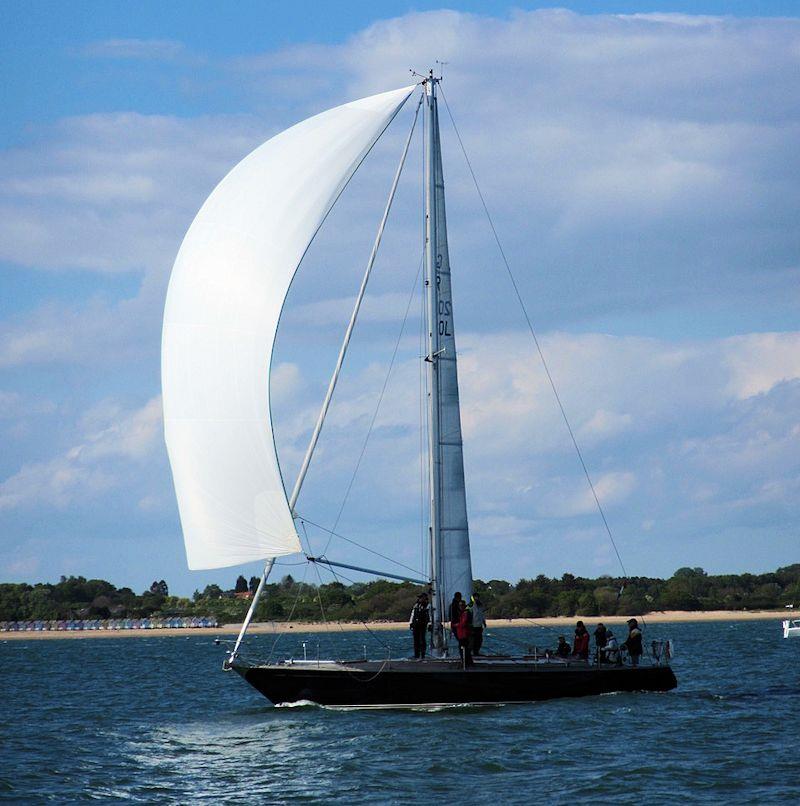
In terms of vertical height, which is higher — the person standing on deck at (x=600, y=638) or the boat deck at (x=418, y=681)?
the person standing on deck at (x=600, y=638)

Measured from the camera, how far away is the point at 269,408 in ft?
81.3

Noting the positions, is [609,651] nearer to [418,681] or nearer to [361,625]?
[418,681]

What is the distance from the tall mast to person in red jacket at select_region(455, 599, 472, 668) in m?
0.99

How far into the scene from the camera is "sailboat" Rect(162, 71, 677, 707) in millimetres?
24562

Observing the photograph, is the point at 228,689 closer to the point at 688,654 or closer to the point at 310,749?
the point at 310,749

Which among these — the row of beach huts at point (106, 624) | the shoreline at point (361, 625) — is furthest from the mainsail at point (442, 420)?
the row of beach huts at point (106, 624)

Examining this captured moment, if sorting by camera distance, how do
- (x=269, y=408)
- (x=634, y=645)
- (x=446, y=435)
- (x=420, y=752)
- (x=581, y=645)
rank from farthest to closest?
(x=581, y=645)
(x=634, y=645)
(x=446, y=435)
(x=269, y=408)
(x=420, y=752)

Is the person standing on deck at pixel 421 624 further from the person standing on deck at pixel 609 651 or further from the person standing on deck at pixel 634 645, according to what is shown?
the person standing on deck at pixel 634 645

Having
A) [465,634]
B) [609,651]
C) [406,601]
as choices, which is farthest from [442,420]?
[406,601]

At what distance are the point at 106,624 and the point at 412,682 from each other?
115 metres

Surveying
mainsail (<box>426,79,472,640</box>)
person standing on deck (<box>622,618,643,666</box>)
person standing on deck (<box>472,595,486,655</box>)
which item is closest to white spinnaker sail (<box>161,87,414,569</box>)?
mainsail (<box>426,79,472,640</box>)

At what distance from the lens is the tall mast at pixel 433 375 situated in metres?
26.5

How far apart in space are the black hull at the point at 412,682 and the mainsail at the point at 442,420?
69.0 inches

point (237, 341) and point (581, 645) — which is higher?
point (237, 341)
